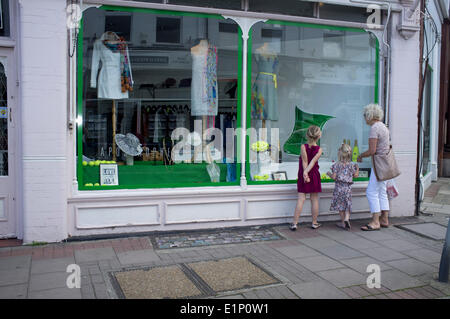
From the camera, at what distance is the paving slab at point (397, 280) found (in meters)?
4.33

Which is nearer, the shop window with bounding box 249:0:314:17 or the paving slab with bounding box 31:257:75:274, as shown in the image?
the paving slab with bounding box 31:257:75:274

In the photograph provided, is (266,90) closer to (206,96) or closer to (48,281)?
(206,96)

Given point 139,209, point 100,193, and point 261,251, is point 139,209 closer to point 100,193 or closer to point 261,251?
point 100,193

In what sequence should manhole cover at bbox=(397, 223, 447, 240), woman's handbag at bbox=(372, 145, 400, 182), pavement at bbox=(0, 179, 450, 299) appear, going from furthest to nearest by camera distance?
woman's handbag at bbox=(372, 145, 400, 182)
manhole cover at bbox=(397, 223, 447, 240)
pavement at bbox=(0, 179, 450, 299)

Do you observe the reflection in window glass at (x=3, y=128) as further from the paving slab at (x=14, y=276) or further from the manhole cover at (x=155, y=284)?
the manhole cover at (x=155, y=284)

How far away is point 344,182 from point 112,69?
3828 mm

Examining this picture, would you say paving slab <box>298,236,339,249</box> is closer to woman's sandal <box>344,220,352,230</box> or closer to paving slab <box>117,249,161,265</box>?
woman's sandal <box>344,220,352,230</box>

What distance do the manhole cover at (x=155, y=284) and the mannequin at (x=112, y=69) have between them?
231 centimetres

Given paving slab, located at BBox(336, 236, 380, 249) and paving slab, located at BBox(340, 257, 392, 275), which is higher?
paving slab, located at BBox(336, 236, 380, 249)

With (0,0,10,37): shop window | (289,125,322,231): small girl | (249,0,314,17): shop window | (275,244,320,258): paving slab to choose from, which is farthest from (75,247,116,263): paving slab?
(249,0,314,17): shop window

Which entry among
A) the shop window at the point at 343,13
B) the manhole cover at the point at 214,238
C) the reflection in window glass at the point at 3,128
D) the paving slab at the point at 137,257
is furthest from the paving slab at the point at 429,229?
the reflection in window glass at the point at 3,128

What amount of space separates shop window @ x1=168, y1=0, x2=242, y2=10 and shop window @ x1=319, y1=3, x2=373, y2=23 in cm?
139

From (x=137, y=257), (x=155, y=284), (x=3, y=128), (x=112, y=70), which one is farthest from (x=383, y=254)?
(x=3, y=128)

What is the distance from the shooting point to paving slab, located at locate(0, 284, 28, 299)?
12.9ft
